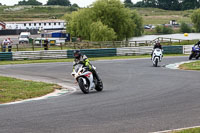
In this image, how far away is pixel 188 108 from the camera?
1018 centimetres

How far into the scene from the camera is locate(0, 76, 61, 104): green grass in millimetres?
13291

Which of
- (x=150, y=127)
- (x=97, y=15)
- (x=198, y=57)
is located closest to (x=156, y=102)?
(x=150, y=127)

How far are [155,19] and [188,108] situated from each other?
142 m

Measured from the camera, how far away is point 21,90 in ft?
49.5

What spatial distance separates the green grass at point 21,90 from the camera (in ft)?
43.6

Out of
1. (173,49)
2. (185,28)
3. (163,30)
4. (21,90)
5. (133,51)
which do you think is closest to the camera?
(21,90)

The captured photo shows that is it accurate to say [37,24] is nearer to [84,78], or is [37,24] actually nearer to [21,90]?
[21,90]

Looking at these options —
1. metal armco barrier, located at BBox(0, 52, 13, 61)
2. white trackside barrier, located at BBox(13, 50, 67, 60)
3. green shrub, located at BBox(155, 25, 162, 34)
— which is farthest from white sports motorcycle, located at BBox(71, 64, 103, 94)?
green shrub, located at BBox(155, 25, 162, 34)

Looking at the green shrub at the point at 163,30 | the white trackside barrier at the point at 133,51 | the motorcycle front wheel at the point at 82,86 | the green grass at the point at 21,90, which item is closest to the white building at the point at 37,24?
the green shrub at the point at 163,30

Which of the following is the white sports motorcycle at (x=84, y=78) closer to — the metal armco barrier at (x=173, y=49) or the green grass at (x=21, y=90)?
the green grass at (x=21, y=90)

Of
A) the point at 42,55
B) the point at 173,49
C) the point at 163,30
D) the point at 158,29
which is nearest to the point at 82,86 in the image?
the point at 42,55

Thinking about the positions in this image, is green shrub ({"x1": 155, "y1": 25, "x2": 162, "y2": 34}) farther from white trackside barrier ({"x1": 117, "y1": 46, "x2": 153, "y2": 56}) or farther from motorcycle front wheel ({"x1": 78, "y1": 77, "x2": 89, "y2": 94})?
motorcycle front wheel ({"x1": 78, "y1": 77, "x2": 89, "y2": 94})

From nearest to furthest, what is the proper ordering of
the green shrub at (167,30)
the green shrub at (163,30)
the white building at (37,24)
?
the green shrub at (167,30), the green shrub at (163,30), the white building at (37,24)

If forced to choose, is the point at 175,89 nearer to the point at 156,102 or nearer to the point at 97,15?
the point at 156,102
